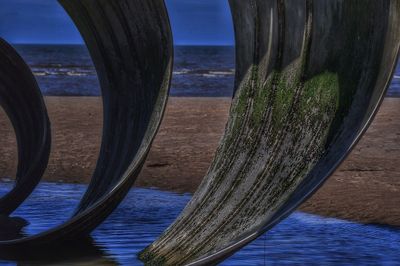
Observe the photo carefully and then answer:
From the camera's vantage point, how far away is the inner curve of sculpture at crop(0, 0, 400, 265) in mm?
7043

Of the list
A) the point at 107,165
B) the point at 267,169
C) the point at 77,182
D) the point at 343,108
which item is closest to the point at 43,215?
the point at 107,165

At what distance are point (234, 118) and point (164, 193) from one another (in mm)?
4460

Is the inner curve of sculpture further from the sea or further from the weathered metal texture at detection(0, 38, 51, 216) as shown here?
the weathered metal texture at detection(0, 38, 51, 216)

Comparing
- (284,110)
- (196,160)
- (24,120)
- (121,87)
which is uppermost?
(121,87)

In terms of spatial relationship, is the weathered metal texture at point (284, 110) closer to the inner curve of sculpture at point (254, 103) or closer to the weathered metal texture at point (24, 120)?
the inner curve of sculpture at point (254, 103)

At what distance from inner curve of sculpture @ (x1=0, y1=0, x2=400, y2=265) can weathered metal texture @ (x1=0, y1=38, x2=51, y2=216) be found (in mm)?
1264

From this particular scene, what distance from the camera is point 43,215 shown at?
11.1 metres

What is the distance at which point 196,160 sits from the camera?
1611 centimetres

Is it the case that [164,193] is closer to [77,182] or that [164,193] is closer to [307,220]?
[77,182]

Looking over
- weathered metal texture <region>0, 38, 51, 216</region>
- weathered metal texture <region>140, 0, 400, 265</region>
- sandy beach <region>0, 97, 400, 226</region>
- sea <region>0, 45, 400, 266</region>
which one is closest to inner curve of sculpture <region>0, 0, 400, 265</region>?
weathered metal texture <region>140, 0, 400, 265</region>

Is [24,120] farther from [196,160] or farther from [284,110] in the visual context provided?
[196,160]

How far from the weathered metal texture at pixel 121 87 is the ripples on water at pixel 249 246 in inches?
16.4

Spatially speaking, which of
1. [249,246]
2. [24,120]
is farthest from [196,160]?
[249,246]

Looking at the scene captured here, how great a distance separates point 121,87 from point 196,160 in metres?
6.63
